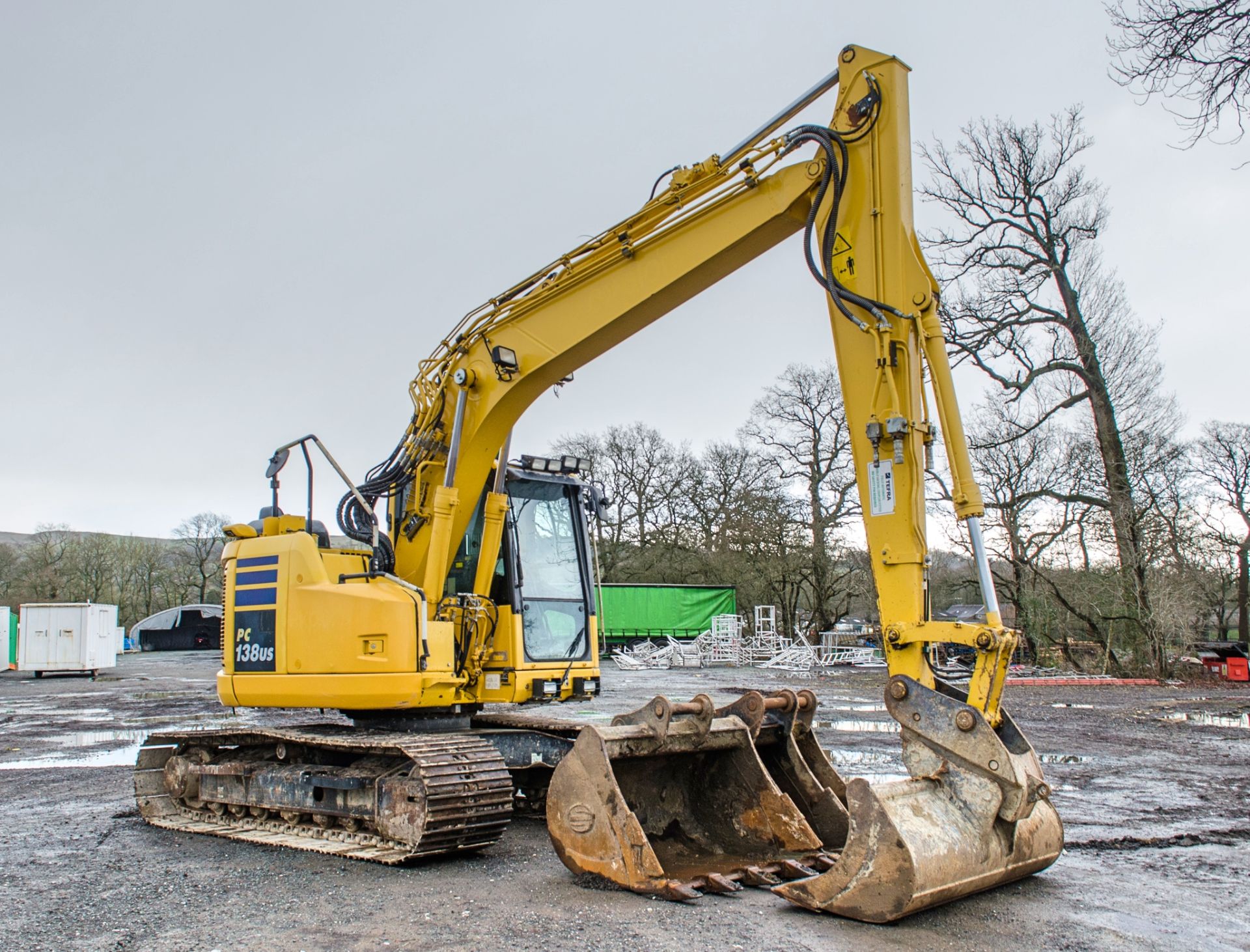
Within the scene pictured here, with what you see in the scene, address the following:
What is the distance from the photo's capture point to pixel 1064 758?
10016 millimetres

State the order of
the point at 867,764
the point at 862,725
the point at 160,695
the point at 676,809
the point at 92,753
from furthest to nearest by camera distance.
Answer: the point at 160,695 → the point at 862,725 → the point at 92,753 → the point at 867,764 → the point at 676,809

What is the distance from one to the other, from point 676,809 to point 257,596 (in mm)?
3279

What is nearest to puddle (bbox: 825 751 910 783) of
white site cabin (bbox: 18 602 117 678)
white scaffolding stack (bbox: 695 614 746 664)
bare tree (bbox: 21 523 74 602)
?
white scaffolding stack (bbox: 695 614 746 664)

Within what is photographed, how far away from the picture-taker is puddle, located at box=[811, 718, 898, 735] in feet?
39.5

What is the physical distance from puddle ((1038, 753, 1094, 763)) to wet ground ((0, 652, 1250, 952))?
6 centimetres

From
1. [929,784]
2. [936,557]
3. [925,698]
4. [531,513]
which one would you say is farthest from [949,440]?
[936,557]

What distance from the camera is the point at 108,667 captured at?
27203 millimetres

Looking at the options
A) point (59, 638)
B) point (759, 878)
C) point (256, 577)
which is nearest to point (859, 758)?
point (759, 878)

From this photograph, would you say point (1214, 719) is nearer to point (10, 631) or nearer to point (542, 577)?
point (542, 577)

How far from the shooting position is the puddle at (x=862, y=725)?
12.1 metres

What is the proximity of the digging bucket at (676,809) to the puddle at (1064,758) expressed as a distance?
17.2 feet

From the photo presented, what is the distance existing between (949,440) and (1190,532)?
20.7 metres

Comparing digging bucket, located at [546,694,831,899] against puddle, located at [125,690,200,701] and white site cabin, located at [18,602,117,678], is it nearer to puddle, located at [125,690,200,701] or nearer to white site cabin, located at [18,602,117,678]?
Result: puddle, located at [125,690,200,701]

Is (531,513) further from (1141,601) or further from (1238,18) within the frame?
(1141,601)
